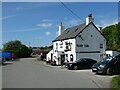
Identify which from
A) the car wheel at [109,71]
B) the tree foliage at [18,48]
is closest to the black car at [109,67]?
the car wheel at [109,71]

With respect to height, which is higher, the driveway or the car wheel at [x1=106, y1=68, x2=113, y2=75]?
the car wheel at [x1=106, y1=68, x2=113, y2=75]

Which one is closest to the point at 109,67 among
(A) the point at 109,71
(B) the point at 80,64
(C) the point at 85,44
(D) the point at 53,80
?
(A) the point at 109,71

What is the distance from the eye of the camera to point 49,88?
14.3 meters

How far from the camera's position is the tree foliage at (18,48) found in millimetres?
98531

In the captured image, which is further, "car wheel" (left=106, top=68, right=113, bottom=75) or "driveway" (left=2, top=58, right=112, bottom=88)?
"car wheel" (left=106, top=68, right=113, bottom=75)

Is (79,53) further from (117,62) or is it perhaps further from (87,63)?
(117,62)

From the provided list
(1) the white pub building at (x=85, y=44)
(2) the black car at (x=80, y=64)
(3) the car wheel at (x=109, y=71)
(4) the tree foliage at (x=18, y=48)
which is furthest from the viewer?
(4) the tree foliage at (x=18, y=48)

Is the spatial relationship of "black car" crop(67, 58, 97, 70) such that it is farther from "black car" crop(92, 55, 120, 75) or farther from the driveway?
"black car" crop(92, 55, 120, 75)

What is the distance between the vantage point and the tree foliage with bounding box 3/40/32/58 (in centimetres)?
9853

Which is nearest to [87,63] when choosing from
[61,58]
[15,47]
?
[61,58]

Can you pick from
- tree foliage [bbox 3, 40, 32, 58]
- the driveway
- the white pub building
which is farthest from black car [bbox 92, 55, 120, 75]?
tree foliage [bbox 3, 40, 32, 58]

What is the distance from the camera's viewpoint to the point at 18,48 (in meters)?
102

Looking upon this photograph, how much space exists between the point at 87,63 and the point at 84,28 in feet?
42.5

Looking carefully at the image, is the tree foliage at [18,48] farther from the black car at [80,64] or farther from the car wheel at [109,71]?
the car wheel at [109,71]
